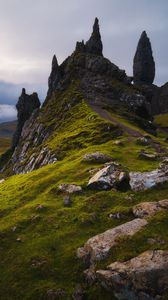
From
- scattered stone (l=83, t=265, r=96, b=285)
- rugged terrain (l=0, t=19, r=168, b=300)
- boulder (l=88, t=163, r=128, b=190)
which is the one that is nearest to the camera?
rugged terrain (l=0, t=19, r=168, b=300)

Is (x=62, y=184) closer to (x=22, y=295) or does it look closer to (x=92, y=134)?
(x=22, y=295)

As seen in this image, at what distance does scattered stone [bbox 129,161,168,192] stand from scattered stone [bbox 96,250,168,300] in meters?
14.5

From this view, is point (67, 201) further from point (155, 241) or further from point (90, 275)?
point (155, 241)

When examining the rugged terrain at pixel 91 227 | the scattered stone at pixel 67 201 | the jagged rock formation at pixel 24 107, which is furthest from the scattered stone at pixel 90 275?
the jagged rock formation at pixel 24 107

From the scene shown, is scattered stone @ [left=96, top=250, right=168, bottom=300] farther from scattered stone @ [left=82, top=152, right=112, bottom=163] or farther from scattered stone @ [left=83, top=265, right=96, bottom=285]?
scattered stone @ [left=82, top=152, right=112, bottom=163]

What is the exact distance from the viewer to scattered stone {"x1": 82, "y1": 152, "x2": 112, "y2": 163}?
5953 cm

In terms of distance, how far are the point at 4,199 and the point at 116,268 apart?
80.4 ft

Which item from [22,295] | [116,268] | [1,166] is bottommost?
[1,166]

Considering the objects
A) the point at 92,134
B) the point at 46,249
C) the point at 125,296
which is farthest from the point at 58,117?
the point at 125,296

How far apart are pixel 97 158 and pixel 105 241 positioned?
24607 mm

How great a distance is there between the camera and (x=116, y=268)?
Result: 32438 millimetres

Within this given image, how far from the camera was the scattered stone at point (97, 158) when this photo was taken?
195 ft

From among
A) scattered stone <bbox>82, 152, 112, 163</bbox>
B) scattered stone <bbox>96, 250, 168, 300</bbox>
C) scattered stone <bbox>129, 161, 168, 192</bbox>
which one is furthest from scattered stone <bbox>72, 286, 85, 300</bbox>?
scattered stone <bbox>82, 152, 112, 163</bbox>

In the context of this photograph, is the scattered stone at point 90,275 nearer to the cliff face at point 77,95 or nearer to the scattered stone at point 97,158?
the scattered stone at point 97,158
